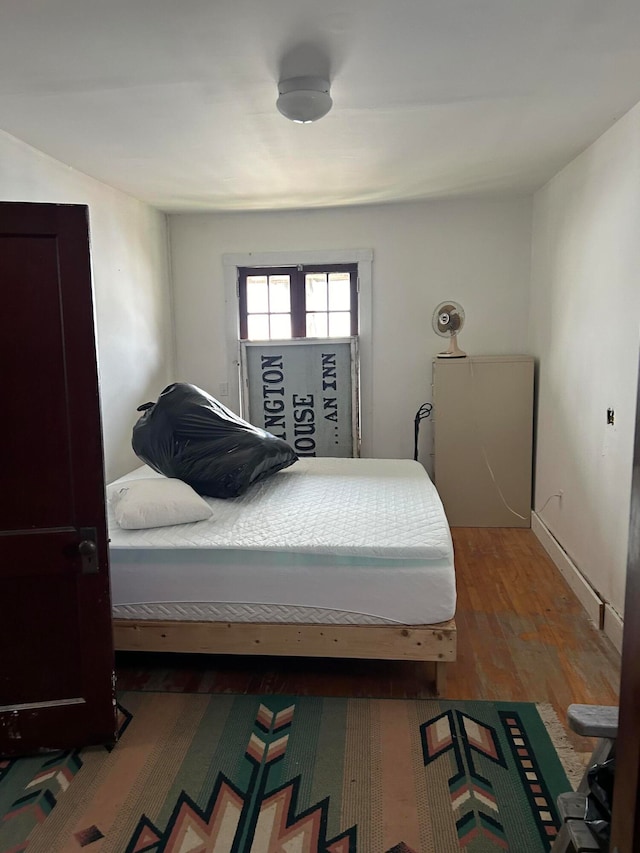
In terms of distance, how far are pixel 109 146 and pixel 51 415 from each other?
1.85 meters

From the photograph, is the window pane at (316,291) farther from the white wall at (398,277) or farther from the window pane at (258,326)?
the window pane at (258,326)

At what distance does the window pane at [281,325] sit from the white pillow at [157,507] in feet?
8.32

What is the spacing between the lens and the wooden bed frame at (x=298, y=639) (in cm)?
243

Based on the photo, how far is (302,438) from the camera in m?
5.14

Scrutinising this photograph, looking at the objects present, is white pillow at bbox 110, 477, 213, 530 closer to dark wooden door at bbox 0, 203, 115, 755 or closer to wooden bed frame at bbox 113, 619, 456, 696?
wooden bed frame at bbox 113, 619, 456, 696

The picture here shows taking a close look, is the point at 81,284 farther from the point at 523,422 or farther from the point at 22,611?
the point at 523,422

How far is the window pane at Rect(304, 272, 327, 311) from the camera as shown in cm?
511

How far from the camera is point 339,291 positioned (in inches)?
201

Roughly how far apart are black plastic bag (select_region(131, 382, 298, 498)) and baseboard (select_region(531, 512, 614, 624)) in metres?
1.81

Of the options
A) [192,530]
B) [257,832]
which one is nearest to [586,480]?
[192,530]

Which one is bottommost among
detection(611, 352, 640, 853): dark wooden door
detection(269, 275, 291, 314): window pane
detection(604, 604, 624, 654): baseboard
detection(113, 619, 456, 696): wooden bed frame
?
detection(604, 604, 624, 654): baseboard

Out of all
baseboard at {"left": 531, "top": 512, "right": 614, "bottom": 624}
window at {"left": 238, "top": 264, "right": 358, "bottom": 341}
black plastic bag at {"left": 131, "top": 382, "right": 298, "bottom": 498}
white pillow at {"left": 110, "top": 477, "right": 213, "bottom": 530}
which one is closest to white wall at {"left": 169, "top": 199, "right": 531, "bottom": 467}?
window at {"left": 238, "top": 264, "right": 358, "bottom": 341}

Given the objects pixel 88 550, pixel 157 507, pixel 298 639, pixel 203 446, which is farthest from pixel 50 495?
pixel 203 446

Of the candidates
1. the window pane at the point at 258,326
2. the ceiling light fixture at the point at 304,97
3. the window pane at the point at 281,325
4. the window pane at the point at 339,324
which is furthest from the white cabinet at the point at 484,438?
the ceiling light fixture at the point at 304,97
